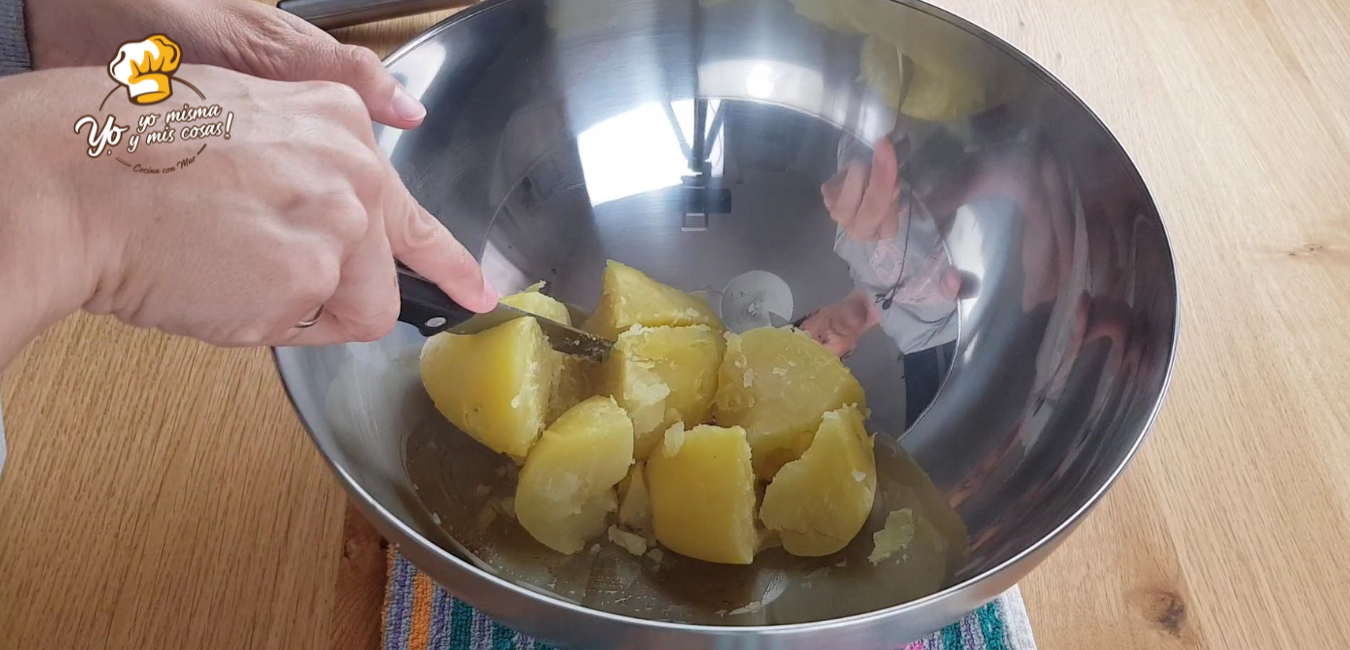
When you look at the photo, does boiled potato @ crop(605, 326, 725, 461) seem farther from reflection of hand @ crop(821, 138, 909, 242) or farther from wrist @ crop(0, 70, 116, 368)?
wrist @ crop(0, 70, 116, 368)

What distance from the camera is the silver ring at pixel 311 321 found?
1.90ft

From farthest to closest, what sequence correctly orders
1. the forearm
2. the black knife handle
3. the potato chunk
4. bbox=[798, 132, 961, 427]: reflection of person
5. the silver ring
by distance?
bbox=[798, 132, 961, 427]: reflection of person
the potato chunk
the black knife handle
the silver ring
the forearm

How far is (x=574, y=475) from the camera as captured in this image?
0.70m

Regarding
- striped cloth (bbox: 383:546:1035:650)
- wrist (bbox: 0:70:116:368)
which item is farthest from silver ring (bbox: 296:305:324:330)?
striped cloth (bbox: 383:546:1035:650)

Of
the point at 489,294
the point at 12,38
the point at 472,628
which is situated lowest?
the point at 472,628

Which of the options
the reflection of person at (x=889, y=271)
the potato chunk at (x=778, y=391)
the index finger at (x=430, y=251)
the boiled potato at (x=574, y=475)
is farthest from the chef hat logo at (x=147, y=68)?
the reflection of person at (x=889, y=271)

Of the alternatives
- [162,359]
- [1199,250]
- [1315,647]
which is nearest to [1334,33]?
[1199,250]

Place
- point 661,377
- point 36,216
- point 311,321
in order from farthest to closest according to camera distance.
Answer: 1. point 661,377
2. point 311,321
3. point 36,216

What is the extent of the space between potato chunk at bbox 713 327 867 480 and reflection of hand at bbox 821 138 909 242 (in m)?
0.17

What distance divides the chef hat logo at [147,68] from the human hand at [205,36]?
1.9 inches

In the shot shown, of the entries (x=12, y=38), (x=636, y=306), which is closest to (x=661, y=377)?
(x=636, y=306)

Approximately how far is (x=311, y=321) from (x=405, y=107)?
23 cm

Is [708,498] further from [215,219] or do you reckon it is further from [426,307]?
[215,219]

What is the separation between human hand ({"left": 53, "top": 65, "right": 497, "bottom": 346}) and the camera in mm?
481
